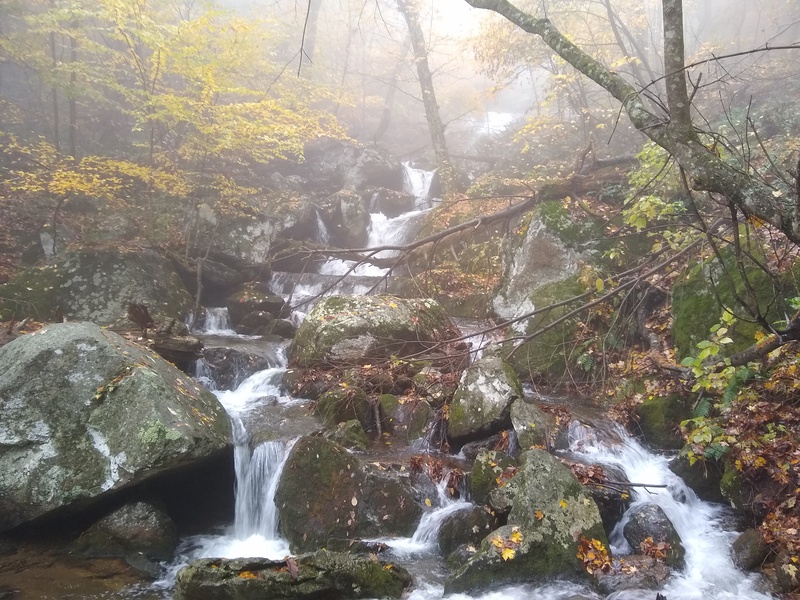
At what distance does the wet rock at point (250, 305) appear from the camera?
38.5 ft

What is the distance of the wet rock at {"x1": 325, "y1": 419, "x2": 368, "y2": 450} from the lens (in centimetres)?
653

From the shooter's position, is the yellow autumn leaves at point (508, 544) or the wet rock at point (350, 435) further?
the wet rock at point (350, 435)

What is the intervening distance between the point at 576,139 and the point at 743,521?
48.9ft

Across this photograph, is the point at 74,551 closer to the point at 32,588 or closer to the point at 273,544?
the point at 32,588

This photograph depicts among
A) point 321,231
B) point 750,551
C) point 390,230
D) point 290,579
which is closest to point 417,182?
point 390,230

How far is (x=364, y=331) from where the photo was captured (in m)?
8.65

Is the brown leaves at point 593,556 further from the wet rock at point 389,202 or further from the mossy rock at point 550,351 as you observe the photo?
the wet rock at point 389,202

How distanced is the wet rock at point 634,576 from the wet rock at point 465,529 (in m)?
1.11

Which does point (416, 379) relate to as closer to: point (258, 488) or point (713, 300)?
point (258, 488)

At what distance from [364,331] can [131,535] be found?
14.9 ft

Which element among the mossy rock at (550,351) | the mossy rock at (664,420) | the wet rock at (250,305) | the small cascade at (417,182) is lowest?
the mossy rock at (664,420)

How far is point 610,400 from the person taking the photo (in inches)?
285

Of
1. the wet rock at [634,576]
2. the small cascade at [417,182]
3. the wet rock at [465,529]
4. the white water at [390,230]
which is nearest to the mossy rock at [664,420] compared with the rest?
the wet rock at [634,576]

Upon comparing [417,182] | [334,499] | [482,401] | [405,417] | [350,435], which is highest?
[417,182]
